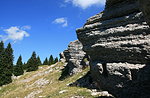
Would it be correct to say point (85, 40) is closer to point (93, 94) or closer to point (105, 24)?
point (105, 24)

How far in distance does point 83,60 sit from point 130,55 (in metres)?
22.5

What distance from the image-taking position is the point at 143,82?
52.0 feet

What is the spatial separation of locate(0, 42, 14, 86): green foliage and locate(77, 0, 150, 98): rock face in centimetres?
5820

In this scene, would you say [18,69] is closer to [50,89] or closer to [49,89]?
[49,89]

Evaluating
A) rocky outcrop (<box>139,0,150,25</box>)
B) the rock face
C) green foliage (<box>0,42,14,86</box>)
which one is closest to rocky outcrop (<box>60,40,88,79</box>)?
the rock face

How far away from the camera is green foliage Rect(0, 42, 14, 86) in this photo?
72.1m

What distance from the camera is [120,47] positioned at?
17906 millimetres

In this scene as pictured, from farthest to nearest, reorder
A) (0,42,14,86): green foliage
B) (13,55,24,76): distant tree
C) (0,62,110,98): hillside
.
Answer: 1. (13,55,24,76): distant tree
2. (0,42,14,86): green foliage
3. (0,62,110,98): hillside

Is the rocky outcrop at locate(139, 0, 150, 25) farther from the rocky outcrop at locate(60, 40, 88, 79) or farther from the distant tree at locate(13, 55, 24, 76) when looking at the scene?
the distant tree at locate(13, 55, 24, 76)

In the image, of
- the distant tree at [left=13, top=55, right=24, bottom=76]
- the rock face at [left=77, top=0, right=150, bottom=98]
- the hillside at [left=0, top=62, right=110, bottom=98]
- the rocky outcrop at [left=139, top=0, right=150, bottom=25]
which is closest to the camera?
the rocky outcrop at [left=139, top=0, right=150, bottom=25]

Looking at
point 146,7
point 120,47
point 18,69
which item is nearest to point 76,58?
point 120,47

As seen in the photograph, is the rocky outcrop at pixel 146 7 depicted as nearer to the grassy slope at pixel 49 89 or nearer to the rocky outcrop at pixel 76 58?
the grassy slope at pixel 49 89

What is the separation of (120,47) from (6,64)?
68.0m

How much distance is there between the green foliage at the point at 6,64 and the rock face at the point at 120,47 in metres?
58.2
